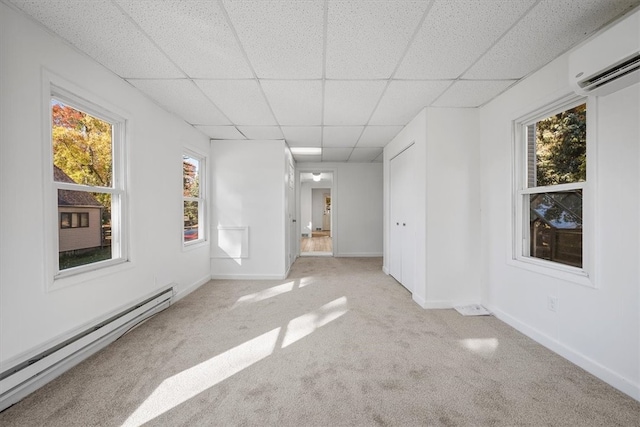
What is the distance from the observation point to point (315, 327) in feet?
8.68

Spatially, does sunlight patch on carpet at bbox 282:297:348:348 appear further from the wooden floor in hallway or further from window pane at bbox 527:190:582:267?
the wooden floor in hallway

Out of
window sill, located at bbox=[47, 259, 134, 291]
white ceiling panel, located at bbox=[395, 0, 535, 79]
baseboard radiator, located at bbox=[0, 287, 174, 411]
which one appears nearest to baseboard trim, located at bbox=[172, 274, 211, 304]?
baseboard radiator, located at bbox=[0, 287, 174, 411]

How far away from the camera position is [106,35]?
6.07ft

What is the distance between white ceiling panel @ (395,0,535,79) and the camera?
5.24 ft

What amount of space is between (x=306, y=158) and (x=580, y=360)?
5300 millimetres

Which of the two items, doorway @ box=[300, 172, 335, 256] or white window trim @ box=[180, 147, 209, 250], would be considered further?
doorway @ box=[300, 172, 335, 256]

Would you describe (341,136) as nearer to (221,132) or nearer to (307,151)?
(307,151)

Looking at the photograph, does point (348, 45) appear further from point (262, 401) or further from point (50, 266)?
point (50, 266)

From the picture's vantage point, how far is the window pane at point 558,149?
209 cm

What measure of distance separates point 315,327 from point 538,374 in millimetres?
1744

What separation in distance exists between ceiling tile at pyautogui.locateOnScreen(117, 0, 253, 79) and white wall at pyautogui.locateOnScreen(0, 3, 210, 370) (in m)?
0.69

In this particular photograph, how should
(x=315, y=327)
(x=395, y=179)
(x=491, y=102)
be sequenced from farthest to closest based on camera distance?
(x=395, y=179), (x=491, y=102), (x=315, y=327)

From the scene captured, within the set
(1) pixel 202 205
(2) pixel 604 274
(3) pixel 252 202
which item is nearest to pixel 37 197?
(1) pixel 202 205

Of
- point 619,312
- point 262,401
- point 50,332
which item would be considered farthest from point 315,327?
point 619,312
